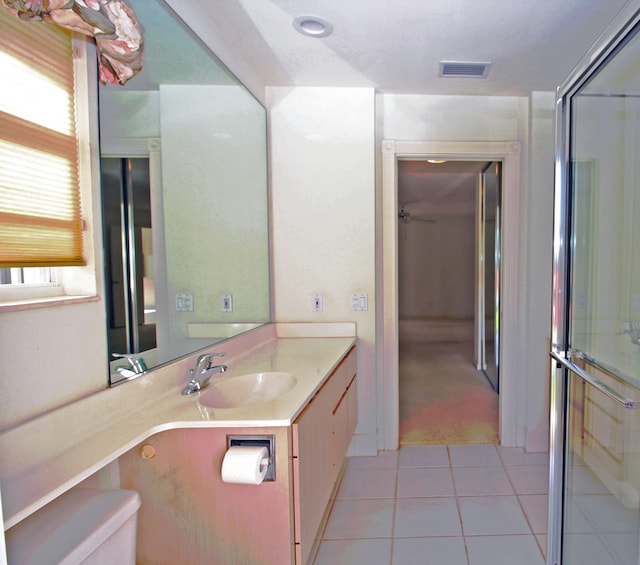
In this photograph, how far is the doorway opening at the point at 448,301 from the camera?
3.19 meters

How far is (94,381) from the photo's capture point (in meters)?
1.16

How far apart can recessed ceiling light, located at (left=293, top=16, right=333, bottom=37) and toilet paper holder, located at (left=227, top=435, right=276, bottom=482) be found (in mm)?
1799

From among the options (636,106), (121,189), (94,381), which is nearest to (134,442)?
(94,381)

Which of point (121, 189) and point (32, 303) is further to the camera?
point (121, 189)

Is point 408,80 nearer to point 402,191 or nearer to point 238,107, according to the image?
point 238,107

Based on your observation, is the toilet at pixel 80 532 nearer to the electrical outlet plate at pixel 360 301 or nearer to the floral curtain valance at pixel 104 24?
the floral curtain valance at pixel 104 24

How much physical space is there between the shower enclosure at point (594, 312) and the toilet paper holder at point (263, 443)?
1.08 metres

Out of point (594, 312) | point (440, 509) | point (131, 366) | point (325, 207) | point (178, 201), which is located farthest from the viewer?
point (325, 207)

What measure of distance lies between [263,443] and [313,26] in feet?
6.05

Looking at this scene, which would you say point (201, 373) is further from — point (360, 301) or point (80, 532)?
point (360, 301)

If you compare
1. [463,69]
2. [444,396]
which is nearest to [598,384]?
[463,69]

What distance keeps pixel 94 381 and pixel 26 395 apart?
21cm

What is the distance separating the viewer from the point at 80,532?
84 cm

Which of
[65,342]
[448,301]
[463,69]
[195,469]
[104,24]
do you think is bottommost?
[448,301]
